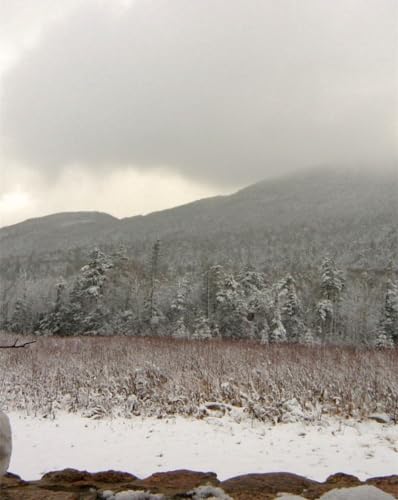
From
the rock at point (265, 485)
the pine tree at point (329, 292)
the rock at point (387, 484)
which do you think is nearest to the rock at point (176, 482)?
the rock at point (265, 485)

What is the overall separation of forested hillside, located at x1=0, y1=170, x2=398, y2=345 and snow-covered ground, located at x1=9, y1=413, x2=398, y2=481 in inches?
1168

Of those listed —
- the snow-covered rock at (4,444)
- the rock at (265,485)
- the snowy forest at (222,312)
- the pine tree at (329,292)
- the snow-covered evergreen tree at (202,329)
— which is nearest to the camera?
the snow-covered rock at (4,444)

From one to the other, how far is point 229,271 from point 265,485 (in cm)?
4893

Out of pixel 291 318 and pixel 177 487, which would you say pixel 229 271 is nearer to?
pixel 291 318

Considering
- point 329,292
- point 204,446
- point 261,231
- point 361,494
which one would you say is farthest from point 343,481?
point 261,231

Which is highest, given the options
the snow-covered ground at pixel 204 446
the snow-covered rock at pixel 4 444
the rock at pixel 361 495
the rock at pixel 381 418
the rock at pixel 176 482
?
the snow-covered rock at pixel 4 444

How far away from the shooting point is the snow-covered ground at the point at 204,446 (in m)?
5.93

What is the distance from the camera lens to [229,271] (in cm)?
5328

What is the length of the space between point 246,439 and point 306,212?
155929mm

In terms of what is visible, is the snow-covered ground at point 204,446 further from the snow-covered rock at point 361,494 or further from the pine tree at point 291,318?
the pine tree at point 291,318

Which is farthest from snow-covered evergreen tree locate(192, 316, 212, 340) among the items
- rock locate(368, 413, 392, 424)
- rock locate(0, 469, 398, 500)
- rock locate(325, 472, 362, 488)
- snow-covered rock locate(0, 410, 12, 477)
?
snow-covered rock locate(0, 410, 12, 477)

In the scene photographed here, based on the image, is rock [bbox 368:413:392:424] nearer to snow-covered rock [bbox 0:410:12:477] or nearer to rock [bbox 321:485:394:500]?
rock [bbox 321:485:394:500]

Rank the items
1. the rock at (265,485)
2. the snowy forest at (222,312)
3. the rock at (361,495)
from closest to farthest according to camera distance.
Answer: the rock at (361,495) → the rock at (265,485) → the snowy forest at (222,312)

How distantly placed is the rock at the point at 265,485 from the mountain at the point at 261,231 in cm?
7363
